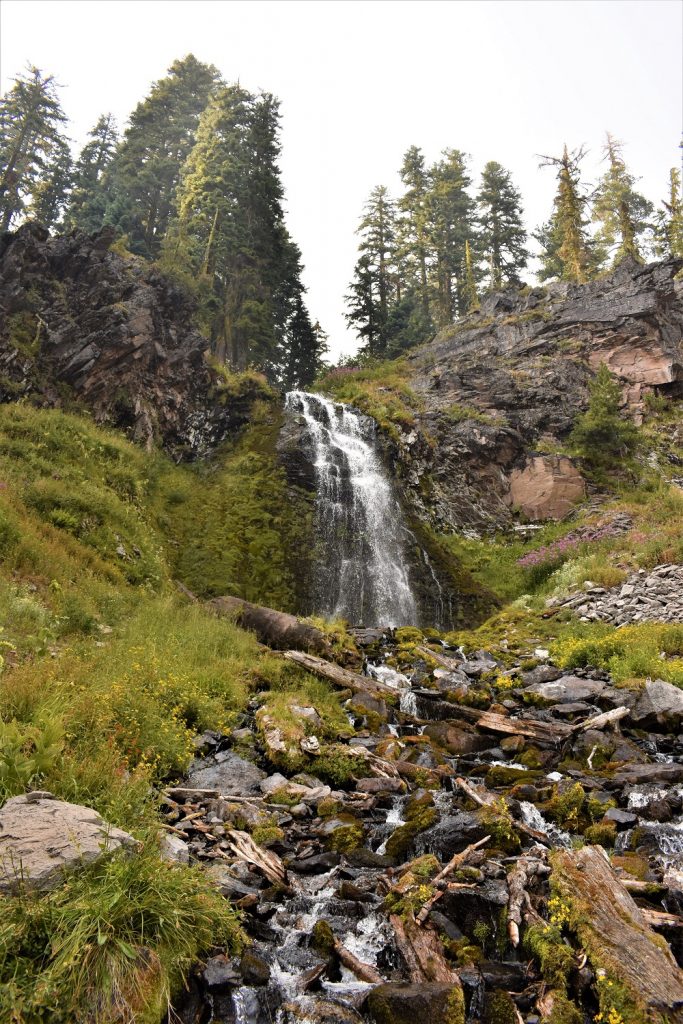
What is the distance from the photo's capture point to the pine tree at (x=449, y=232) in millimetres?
51188

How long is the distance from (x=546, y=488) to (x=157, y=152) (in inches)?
1409

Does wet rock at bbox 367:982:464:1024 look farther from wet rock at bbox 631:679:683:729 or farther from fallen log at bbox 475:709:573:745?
wet rock at bbox 631:679:683:729

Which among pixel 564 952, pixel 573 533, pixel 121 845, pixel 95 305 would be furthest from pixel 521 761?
pixel 95 305

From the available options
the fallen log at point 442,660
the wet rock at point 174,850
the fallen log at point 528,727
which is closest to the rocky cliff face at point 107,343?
the fallen log at point 442,660

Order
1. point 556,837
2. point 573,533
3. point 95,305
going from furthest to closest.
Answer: point 95,305, point 573,533, point 556,837

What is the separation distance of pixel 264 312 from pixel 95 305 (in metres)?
12.8

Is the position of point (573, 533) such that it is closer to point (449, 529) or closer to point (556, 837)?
point (449, 529)

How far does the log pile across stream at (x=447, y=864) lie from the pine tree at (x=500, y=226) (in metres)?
49.5

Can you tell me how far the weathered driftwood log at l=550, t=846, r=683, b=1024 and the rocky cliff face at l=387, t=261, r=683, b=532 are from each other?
18.9m

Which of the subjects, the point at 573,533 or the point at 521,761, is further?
the point at 573,533

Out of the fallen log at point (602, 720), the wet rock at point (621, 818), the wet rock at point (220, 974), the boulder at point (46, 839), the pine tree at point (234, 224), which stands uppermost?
the pine tree at point (234, 224)

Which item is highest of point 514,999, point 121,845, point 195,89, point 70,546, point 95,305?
point 195,89

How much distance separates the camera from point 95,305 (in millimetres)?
23359

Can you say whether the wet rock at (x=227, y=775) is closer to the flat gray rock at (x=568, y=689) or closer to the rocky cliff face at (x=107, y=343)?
the flat gray rock at (x=568, y=689)
